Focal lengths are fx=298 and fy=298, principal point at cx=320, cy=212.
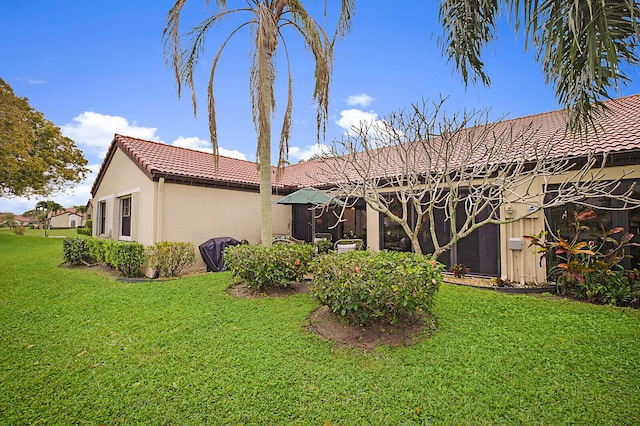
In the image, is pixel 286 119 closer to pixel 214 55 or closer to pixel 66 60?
pixel 214 55

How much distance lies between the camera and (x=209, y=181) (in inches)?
449

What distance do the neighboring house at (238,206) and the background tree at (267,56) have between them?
101 inches

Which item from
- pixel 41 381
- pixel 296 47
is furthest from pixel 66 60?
pixel 41 381

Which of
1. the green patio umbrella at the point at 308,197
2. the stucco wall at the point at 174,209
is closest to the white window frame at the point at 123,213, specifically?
the stucco wall at the point at 174,209

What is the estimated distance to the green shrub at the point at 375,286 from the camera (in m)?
4.39

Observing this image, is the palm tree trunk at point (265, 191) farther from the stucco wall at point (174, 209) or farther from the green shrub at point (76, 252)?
the green shrub at point (76, 252)

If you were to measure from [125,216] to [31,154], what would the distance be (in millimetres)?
17093

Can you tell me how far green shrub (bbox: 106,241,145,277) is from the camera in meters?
9.48

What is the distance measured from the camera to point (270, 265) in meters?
6.65

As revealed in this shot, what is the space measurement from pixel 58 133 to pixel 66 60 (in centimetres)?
1592

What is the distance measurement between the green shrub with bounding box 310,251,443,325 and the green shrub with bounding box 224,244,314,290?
68.2 inches

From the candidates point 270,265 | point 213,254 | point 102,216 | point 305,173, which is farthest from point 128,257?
point 305,173

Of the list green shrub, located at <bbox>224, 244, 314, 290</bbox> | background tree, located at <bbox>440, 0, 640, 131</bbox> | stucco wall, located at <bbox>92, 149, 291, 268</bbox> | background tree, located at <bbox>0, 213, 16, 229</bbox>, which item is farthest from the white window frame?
background tree, located at <bbox>0, 213, 16, 229</bbox>

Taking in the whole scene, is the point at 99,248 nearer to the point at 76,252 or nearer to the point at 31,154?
the point at 76,252
